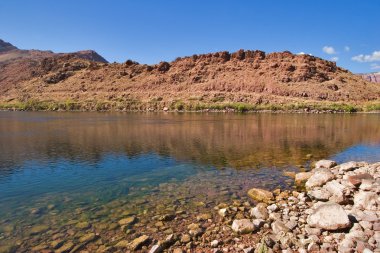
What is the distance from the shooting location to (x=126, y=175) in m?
15.9

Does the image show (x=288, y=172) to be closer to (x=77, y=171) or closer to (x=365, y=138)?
(x=77, y=171)

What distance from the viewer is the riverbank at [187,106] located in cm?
7862

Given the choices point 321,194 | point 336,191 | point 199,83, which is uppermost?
point 199,83

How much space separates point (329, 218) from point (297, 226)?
0.94 meters

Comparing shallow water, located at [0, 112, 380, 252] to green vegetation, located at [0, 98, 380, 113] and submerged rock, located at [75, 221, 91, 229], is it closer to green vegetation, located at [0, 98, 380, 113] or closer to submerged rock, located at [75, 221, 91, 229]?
submerged rock, located at [75, 221, 91, 229]

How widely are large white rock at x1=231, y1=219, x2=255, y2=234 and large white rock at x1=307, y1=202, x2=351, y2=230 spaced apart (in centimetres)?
165

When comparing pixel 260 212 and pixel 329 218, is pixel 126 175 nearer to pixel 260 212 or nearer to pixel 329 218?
pixel 260 212

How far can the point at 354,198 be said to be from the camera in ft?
34.3

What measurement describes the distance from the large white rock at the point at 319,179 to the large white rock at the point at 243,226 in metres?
5.01

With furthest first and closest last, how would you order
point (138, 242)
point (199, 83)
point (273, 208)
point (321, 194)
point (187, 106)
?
1. point (199, 83)
2. point (187, 106)
3. point (321, 194)
4. point (273, 208)
5. point (138, 242)

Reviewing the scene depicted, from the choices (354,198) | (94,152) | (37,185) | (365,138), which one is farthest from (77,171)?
(365,138)

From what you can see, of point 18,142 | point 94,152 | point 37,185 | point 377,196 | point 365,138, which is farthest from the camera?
point 365,138

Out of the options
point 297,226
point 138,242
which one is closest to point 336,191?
point 297,226

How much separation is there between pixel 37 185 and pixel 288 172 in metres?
12.1
